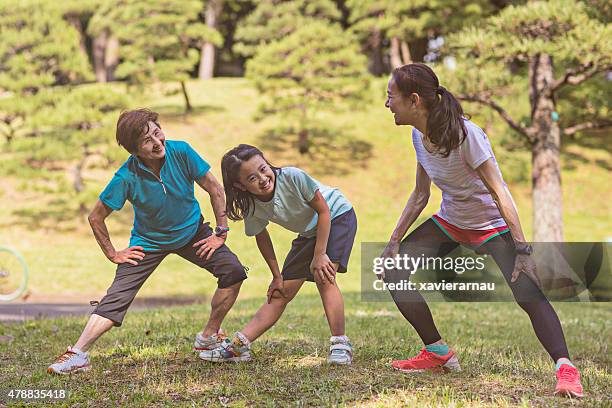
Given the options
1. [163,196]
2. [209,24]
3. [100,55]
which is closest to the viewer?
[163,196]

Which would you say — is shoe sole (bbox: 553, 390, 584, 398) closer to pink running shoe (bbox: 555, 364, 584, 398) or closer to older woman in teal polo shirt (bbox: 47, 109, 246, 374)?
pink running shoe (bbox: 555, 364, 584, 398)

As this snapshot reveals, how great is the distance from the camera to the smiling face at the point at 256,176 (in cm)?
405

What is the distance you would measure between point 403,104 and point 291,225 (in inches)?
41.4

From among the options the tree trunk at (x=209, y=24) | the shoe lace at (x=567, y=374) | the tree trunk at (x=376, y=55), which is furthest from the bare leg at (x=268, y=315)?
the tree trunk at (x=209, y=24)

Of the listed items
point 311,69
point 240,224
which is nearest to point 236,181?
point 240,224

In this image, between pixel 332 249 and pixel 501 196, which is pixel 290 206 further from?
pixel 501 196

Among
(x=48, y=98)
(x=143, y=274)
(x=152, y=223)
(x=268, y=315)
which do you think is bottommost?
(x=268, y=315)

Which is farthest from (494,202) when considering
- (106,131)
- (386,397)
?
(106,131)

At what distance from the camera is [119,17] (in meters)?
25.0

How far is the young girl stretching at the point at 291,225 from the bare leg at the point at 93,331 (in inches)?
25.1

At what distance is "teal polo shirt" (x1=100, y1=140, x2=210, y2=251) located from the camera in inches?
170

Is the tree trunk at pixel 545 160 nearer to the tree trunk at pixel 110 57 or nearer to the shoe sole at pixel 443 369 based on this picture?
the shoe sole at pixel 443 369

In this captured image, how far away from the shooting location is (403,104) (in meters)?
3.88

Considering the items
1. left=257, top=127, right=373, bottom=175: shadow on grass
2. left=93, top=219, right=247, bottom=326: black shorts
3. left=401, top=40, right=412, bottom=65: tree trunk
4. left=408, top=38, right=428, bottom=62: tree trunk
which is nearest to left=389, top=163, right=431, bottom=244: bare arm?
left=93, top=219, right=247, bottom=326: black shorts
